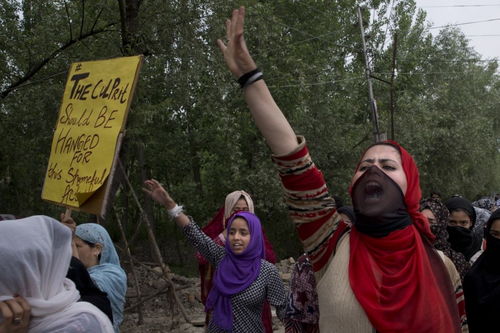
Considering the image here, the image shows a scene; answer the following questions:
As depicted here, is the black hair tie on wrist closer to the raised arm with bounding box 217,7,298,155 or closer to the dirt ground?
the raised arm with bounding box 217,7,298,155

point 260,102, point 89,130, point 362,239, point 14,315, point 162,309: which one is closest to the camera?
point 14,315

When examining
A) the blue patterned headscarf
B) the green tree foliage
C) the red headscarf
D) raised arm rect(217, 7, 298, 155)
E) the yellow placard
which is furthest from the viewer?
the green tree foliage

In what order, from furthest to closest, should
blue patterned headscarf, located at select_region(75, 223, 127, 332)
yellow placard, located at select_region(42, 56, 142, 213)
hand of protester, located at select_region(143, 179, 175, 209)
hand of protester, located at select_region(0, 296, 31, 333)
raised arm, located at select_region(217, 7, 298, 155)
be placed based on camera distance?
hand of protester, located at select_region(143, 179, 175, 209), yellow placard, located at select_region(42, 56, 142, 213), blue patterned headscarf, located at select_region(75, 223, 127, 332), raised arm, located at select_region(217, 7, 298, 155), hand of protester, located at select_region(0, 296, 31, 333)

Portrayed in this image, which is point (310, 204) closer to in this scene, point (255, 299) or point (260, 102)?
point (260, 102)

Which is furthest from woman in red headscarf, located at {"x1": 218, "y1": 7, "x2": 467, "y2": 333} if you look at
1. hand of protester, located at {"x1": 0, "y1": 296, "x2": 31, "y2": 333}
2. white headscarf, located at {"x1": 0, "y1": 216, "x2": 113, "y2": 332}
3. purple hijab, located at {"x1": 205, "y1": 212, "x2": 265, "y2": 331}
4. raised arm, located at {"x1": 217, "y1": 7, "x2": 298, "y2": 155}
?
purple hijab, located at {"x1": 205, "y1": 212, "x2": 265, "y2": 331}

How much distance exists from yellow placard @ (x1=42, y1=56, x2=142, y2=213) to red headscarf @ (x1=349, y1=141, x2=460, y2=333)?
2.09m

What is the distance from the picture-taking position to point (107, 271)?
3191 mm

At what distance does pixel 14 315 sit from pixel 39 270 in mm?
150

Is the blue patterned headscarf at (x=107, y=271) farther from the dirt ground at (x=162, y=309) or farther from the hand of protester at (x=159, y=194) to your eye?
the dirt ground at (x=162, y=309)

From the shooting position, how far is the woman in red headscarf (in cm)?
181

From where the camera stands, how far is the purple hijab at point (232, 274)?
367cm

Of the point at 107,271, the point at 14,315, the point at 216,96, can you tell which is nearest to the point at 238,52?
the point at 14,315

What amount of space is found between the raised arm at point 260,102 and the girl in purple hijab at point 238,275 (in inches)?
79.7

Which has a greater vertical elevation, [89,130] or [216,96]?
[216,96]
